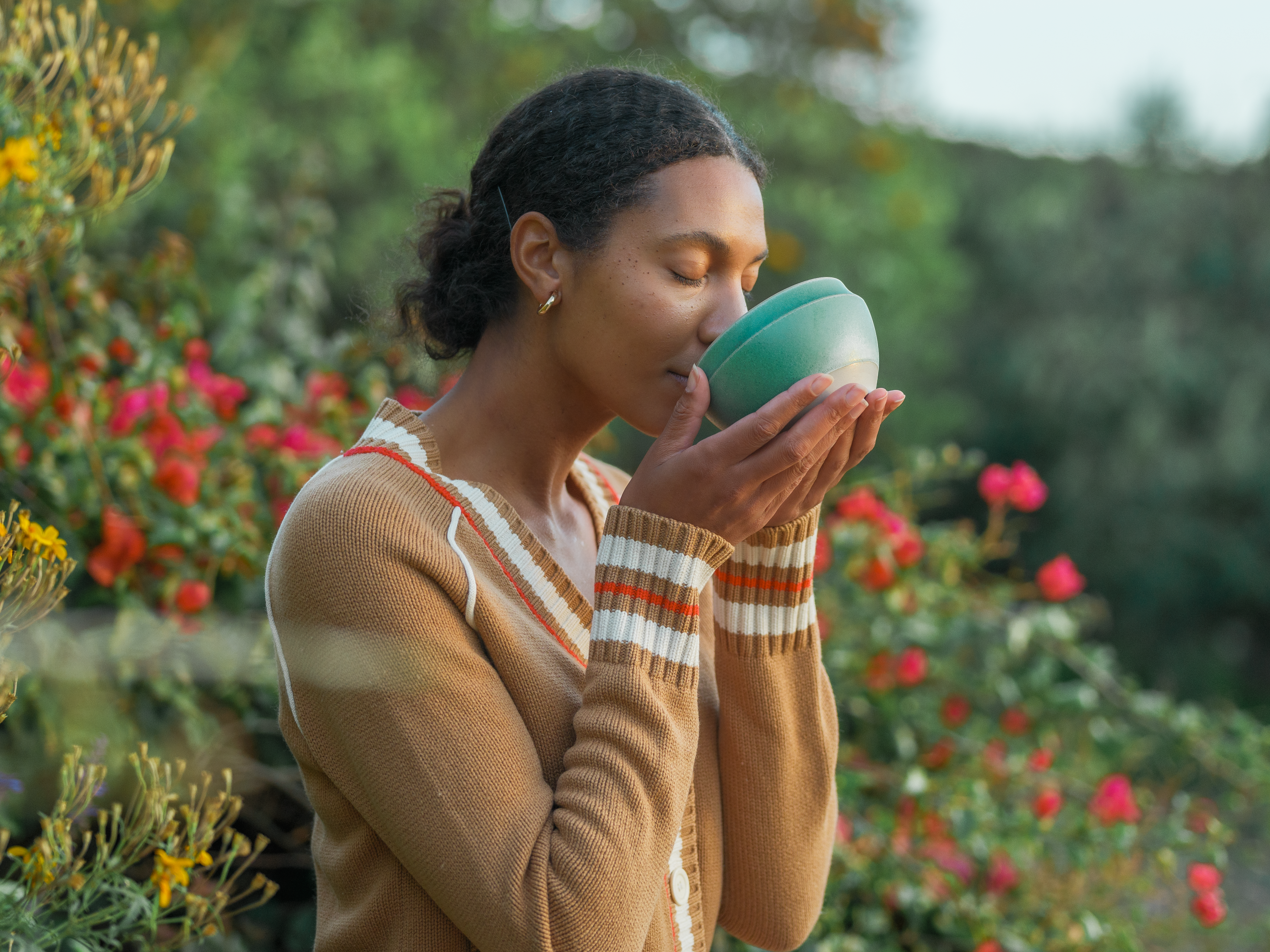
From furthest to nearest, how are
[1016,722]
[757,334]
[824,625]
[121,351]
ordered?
[1016,722] → [824,625] → [121,351] → [757,334]

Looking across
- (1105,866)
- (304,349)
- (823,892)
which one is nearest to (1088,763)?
(1105,866)

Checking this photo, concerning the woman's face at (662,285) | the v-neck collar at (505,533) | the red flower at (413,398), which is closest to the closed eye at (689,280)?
the woman's face at (662,285)

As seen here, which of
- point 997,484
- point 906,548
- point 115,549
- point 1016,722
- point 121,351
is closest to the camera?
point 115,549

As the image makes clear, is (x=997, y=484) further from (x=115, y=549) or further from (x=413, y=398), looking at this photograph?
(x=115, y=549)

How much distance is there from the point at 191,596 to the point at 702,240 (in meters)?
1.30

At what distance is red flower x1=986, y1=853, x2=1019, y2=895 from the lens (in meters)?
2.69

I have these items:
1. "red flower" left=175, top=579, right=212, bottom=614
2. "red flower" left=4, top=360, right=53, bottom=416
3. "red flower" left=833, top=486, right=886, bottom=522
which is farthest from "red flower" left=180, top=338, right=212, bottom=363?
"red flower" left=833, top=486, right=886, bottom=522

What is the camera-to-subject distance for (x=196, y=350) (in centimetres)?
270

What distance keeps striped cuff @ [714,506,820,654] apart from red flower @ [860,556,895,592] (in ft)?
4.94

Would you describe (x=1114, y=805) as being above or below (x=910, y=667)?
below

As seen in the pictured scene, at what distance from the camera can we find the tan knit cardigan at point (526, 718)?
114cm

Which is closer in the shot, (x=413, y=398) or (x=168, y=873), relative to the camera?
(x=168, y=873)

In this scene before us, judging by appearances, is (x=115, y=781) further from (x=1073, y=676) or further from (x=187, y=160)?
(x=1073, y=676)

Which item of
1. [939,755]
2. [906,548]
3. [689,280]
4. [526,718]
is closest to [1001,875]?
[939,755]
